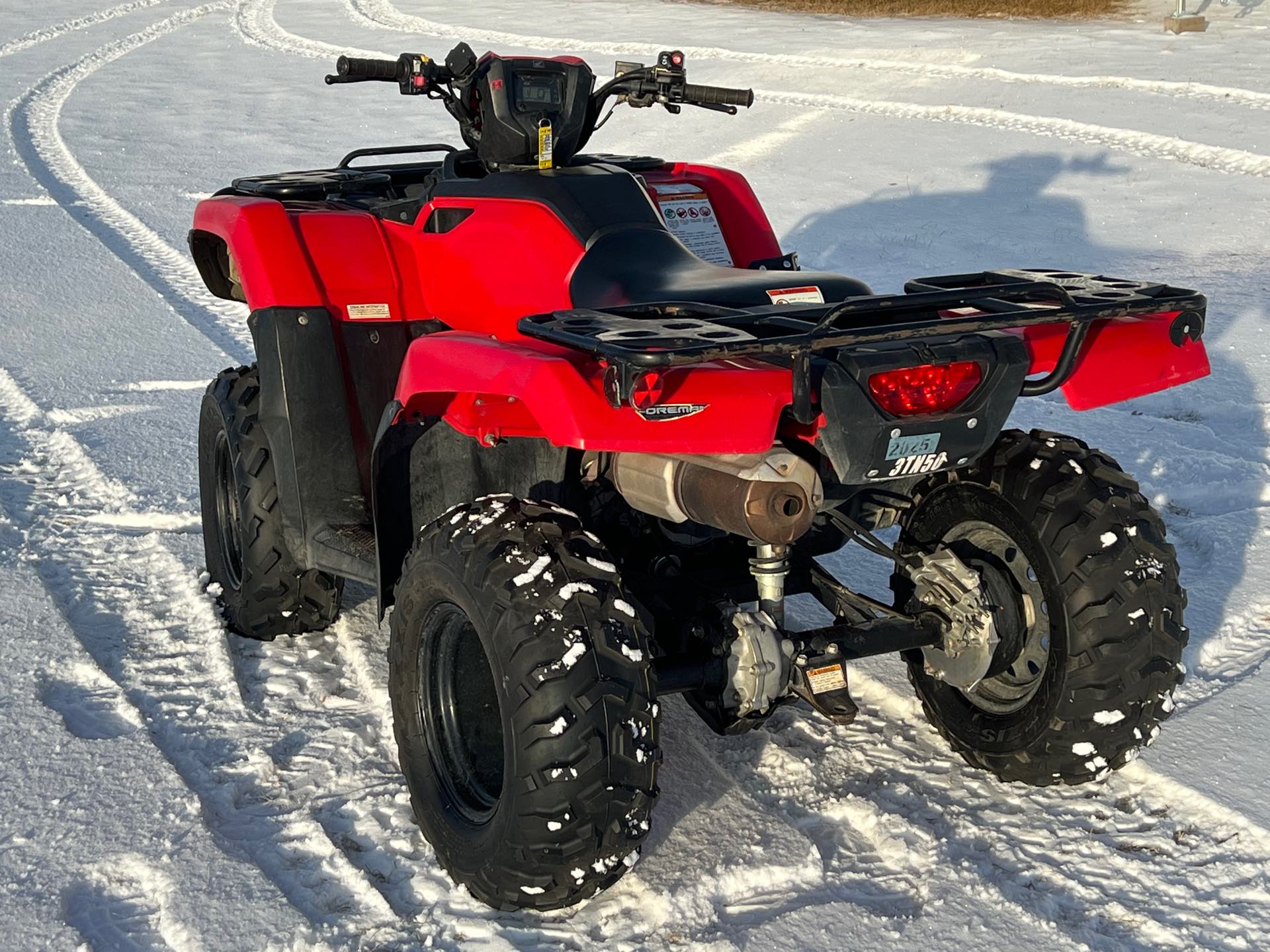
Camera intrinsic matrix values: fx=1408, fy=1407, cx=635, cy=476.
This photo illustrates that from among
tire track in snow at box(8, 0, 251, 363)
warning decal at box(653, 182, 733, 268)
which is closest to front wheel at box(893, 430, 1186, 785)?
warning decal at box(653, 182, 733, 268)

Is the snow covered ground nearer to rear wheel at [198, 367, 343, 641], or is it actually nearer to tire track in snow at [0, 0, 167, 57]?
rear wheel at [198, 367, 343, 641]

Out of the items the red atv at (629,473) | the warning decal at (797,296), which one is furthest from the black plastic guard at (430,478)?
the warning decal at (797,296)

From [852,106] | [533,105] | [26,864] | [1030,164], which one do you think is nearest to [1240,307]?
[1030,164]

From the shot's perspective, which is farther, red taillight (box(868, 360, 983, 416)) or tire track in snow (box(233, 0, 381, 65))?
tire track in snow (box(233, 0, 381, 65))

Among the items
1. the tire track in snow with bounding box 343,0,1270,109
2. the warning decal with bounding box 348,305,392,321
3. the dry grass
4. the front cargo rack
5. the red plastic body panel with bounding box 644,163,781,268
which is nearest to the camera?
the front cargo rack

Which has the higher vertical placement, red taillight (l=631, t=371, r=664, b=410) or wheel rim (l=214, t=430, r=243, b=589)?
red taillight (l=631, t=371, r=664, b=410)

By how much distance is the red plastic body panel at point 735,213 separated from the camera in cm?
441

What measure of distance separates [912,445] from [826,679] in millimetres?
680

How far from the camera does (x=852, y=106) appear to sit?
15.4m

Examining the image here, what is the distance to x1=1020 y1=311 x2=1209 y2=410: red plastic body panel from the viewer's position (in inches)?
119

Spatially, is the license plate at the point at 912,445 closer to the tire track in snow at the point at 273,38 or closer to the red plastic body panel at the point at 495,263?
the red plastic body panel at the point at 495,263

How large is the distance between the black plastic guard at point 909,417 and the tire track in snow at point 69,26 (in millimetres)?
21568

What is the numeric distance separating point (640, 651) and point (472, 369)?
0.70m

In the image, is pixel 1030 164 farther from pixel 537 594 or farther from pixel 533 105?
pixel 537 594
